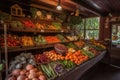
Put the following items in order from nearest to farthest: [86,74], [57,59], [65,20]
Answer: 1. [57,59]
2. [86,74]
3. [65,20]

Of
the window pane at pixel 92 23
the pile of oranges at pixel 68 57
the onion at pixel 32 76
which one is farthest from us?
the window pane at pixel 92 23

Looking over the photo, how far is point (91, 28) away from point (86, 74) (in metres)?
3.34

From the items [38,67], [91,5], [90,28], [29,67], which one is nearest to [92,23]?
[90,28]

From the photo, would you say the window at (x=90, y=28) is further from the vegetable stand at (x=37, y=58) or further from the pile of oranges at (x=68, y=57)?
the pile of oranges at (x=68, y=57)

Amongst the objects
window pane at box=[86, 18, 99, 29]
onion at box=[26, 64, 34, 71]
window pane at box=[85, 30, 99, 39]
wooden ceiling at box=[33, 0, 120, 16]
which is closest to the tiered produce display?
onion at box=[26, 64, 34, 71]

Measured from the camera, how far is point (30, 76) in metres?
2.41

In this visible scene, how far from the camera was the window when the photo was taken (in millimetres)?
7094

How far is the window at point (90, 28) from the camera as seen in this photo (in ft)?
23.3

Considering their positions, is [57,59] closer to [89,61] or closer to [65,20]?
[89,61]

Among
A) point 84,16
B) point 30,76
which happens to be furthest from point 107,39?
point 30,76

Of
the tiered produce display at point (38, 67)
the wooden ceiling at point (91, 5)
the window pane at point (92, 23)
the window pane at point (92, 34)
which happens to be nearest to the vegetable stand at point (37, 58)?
the tiered produce display at point (38, 67)

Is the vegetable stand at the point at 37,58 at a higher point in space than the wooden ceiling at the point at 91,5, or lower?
lower

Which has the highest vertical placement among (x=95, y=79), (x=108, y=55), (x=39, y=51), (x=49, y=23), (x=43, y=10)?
(x=43, y=10)

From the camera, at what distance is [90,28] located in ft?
23.9
